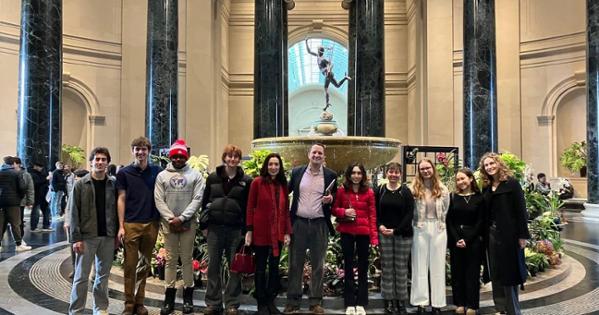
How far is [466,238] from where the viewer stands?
4.38 metres

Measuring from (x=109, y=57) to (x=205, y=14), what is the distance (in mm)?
4295

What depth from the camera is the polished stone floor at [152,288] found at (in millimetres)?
4711

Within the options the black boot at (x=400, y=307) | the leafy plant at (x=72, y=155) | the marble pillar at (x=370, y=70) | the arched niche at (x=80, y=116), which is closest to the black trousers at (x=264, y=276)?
the black boot at (x=400, y=307)

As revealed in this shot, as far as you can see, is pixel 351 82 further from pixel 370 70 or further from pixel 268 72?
pixel 268 72

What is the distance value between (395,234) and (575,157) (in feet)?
49.9

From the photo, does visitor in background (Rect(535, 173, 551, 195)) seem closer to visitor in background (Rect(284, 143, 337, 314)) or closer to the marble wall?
the marble wall

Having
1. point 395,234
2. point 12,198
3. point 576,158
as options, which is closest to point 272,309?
point 395,234

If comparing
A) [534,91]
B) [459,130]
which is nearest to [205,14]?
[459,130]

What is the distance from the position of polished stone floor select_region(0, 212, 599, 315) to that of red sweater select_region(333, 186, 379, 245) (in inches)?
33.9

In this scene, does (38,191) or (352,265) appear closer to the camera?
(352,265)

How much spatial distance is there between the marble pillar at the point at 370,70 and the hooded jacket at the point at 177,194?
9409mm

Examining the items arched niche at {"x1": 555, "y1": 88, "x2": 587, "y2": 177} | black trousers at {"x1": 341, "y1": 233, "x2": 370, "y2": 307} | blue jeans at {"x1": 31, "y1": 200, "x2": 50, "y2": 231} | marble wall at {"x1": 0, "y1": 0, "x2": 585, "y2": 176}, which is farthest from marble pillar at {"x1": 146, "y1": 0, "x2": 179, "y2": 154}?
arched niche at {"x1": 555, "y1": 88, "x2": 587, "y2": 177}

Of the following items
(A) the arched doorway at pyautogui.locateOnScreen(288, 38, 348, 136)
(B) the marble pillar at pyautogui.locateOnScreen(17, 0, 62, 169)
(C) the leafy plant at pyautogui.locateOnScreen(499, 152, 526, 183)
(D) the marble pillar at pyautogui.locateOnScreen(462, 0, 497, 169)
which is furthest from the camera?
(A) the arched doorway at pyautogui.locateOnScreen(288, 38, 348, 136)

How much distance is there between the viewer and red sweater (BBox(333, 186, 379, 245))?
4.41 metres
